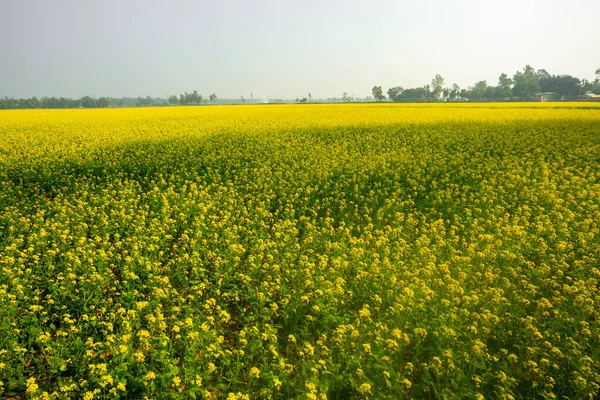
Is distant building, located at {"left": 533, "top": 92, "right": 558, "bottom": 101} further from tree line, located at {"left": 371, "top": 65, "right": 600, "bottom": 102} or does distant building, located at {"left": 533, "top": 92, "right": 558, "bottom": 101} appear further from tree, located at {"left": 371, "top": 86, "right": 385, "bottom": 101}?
tree, located at {"left": 371, "top": 86, "right": 385, "bottom": 101}

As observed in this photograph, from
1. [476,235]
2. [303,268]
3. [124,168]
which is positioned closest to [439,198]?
[476,235]

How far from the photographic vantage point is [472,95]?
14950 cm

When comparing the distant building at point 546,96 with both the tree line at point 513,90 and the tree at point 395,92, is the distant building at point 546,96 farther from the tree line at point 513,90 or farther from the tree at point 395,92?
the tree at point 395,92

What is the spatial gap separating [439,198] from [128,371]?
8610 millimetres

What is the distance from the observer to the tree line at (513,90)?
12938 centimetres

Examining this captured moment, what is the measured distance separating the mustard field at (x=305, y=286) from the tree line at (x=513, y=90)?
138591 mm

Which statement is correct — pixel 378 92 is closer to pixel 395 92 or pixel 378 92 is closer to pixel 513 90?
pixel 395 92

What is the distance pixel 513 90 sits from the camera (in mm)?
137875

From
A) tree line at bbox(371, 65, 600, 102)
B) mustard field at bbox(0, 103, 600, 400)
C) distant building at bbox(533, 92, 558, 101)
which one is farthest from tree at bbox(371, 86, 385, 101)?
mustard field at bbox(0, 103, 600, 400)

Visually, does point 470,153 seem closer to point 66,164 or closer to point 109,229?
point 109,229

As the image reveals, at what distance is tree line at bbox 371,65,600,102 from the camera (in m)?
129

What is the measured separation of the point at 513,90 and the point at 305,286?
523ft

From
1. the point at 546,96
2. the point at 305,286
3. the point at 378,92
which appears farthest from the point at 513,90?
the point at 305,286

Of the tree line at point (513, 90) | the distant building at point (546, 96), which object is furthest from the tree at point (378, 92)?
the distant building at point (546, 96)
